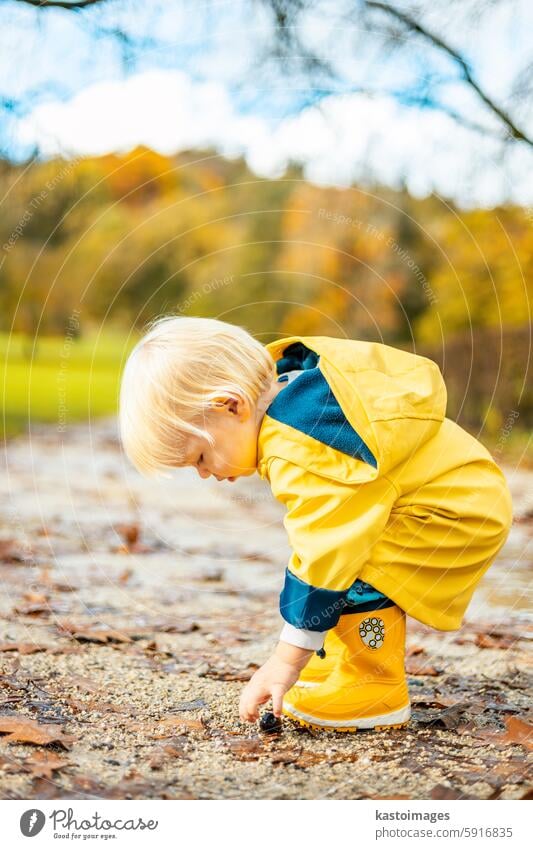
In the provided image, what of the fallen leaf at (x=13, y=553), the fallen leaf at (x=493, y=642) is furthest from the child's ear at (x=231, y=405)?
the fallen leaf at (x=13, y=553)

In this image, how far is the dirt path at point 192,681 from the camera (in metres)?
1.62

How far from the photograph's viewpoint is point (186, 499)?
5.22 meters

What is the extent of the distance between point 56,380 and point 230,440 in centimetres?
1140

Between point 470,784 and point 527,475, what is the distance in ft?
12.9

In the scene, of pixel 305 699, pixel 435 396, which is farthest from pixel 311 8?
pixel 305 699

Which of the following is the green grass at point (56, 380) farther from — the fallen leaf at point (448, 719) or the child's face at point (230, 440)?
the fallen leaf at point (448, 719)

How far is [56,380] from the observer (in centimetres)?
1291

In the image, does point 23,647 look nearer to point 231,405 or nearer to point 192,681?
point 192,681

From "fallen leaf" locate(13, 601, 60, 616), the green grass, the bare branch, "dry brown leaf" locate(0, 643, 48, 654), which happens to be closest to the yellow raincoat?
"dry brown leaf" locate(0, 643, 48, 654)

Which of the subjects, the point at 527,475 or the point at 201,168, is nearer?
the point at 527,475

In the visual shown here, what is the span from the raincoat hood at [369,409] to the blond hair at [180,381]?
10 cm

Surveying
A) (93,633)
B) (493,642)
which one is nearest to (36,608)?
(93,633)
